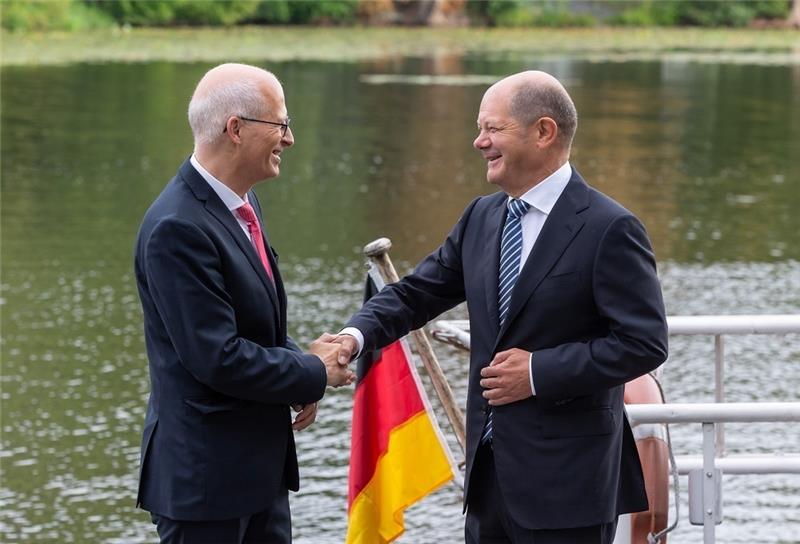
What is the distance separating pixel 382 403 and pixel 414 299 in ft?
2.34

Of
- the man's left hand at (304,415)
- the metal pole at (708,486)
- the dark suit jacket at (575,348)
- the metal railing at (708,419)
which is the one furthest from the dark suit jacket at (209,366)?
the metal pole at (708,486)

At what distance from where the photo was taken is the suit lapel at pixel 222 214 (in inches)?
155

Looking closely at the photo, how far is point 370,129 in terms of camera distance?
24125mm

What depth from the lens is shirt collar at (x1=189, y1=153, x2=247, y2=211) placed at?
3988 mm

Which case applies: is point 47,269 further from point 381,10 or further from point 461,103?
point 381,10

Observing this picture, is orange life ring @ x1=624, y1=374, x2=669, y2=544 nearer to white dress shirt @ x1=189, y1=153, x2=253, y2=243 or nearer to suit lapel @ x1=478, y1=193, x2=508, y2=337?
suit lapel @ x1=478, y1=193, x2=508, y2=337

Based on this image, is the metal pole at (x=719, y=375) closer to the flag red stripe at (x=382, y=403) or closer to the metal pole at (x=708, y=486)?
the metal pole at (x=708, y=486)

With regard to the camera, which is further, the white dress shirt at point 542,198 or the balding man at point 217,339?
the white dress shirt at point 542,198

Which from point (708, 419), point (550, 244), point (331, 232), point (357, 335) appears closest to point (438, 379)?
point (357, 335)

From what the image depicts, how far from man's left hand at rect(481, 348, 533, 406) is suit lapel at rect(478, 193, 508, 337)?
0.12 m

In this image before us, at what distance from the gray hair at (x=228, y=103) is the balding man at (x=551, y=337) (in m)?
0.63

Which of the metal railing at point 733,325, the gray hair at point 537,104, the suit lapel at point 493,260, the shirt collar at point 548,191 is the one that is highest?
the gray hair at point 537,104

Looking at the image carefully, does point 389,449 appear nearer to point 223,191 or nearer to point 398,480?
point 398,480

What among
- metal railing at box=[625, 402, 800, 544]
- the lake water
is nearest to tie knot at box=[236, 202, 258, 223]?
metal railing at box=[625, 402, 800, 544]
